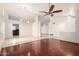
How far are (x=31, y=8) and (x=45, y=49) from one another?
749 millimetres

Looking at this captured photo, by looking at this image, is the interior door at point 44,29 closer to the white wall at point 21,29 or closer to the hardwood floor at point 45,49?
the hardwood floor at point 45,49

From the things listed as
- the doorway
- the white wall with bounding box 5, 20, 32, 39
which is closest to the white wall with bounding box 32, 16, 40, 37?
the white wall with bounding box 5, 20, 32, 39

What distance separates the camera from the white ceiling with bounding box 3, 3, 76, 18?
1.91 meters

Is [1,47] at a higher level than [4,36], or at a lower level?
lower

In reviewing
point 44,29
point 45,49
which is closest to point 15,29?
point 44,29

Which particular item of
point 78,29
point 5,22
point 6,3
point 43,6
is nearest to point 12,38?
point 5,22

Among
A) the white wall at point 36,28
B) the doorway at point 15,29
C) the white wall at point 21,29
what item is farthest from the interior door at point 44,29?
the doorway at point 15,29

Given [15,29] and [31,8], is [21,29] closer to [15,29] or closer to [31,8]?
[15,29]

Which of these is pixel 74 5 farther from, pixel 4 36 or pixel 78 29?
pixel 4 36

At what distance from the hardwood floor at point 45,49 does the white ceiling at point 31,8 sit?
487mm

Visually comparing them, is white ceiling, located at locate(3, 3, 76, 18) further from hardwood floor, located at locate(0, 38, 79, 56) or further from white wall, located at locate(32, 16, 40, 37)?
hardwood floor, located at locate(0, 38, 79, 56)

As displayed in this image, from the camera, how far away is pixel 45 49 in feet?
6.28

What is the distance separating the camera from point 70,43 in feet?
6.15

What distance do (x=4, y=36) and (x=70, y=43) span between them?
112cm
